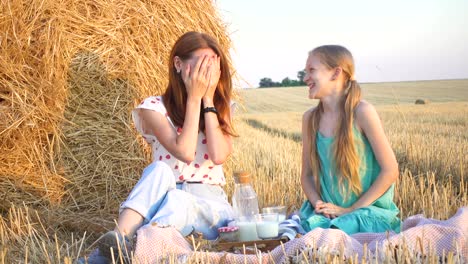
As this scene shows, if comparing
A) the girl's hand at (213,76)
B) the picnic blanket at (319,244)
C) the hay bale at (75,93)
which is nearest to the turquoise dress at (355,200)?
the picnic blanket at (319,244)

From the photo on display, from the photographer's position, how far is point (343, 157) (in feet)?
12.5

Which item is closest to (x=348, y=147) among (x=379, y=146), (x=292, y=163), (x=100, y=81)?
(x=379, y=146)

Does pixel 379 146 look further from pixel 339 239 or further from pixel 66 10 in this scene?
pixel 66 10

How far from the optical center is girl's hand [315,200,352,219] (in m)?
3.76

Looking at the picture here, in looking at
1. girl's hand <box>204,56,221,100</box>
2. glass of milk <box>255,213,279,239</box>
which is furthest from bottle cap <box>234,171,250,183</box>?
girl's hand <box>204,56,221,100</box>

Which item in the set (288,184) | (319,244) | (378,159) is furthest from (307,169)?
(288,184)

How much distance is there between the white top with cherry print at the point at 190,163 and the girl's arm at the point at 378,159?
2.66 ft

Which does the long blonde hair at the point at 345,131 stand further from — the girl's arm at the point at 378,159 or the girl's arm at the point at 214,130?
the girl's arm at the point at 214,130

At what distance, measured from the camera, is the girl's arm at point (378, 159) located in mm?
3744

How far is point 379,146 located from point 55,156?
95.6 inches

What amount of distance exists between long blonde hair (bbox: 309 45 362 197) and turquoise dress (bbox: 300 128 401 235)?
0.04 metres

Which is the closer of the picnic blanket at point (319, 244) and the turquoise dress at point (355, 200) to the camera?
the picnic blanket at point (319, 244)

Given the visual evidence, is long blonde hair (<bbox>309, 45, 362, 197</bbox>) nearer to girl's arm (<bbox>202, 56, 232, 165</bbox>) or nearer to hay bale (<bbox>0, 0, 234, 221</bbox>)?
girl's arm (<bbox>202, 56, 232, 165</bbox>)

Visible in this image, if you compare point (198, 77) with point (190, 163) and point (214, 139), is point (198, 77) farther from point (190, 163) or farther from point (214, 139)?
point (190, 163)
